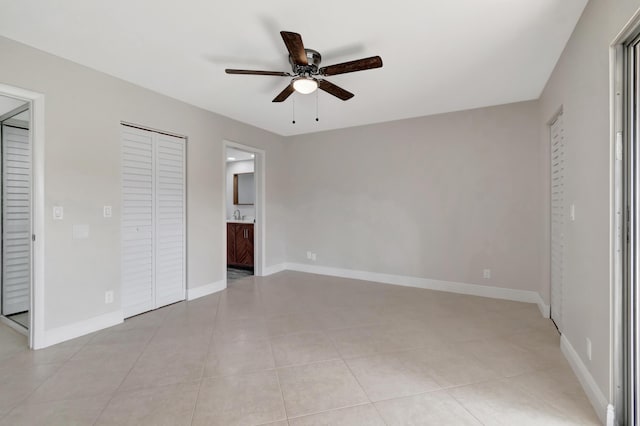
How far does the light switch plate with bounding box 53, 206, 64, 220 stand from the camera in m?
2.73

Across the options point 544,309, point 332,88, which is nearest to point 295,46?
point 332,88

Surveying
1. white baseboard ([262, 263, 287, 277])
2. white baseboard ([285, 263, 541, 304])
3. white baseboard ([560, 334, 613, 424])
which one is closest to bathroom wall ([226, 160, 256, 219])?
white baseboard ([262, 263, 287, 277])

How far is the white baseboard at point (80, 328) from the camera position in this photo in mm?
2713

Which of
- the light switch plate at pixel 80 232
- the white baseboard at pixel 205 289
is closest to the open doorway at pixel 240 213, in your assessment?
the white baseboard at pixel 205 289

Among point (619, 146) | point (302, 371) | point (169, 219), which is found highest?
point (619, 146)

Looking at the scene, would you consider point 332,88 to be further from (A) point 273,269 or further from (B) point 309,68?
(A) point 273,269

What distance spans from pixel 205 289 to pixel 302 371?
2.46m

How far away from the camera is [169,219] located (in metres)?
3.85

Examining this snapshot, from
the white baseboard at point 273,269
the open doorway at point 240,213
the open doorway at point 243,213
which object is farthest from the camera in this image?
the open doorway at point 240,213

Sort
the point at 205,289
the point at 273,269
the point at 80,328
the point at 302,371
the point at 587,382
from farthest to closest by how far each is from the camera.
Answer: the point at 273,269
the point at 205,289
the point at 80,328
the point at 302,371
the point at 587,382

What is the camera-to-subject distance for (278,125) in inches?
199

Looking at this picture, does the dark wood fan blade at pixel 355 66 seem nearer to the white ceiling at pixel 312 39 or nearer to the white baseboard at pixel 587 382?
the white ceiling at pixel 312 39

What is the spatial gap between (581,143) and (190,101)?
4.05 metres

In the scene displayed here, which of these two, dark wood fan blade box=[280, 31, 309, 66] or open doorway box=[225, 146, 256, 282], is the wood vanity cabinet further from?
dark wood fan blade box=[280, 31, 309, 66]
